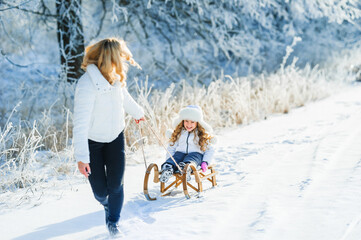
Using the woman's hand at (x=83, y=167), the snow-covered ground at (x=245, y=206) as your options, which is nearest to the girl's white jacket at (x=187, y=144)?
the snow-covered ground at (x=245, y=206)

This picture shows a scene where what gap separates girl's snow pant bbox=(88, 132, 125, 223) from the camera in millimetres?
2820

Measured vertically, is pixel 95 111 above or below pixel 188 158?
above

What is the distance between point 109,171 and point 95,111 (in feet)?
1.45

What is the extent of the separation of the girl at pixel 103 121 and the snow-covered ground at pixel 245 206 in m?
0.39

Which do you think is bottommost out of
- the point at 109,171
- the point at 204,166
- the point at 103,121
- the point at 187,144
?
the point at 204,166

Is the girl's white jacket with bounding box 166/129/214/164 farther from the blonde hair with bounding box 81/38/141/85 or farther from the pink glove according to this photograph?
the blonde hair with bounding box 81/38/141/85

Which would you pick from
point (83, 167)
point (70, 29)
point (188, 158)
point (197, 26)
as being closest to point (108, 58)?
point (83, 167)

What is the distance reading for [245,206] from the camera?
3320 mm

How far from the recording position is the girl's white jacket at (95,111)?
104 inches

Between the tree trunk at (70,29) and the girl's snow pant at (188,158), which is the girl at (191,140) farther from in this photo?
the tree trunk at (70,29)

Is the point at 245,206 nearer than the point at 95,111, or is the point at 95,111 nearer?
the point at 95,111

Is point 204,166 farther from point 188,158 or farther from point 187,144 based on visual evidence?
point 187,144

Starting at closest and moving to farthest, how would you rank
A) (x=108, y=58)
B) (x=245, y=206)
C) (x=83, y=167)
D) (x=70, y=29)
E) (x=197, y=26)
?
(x=83, y=167) → (x=108, y=58) → (x=245, y=206) → (x=70, y=29) → (x=197, y=26)

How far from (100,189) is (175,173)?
108cm
